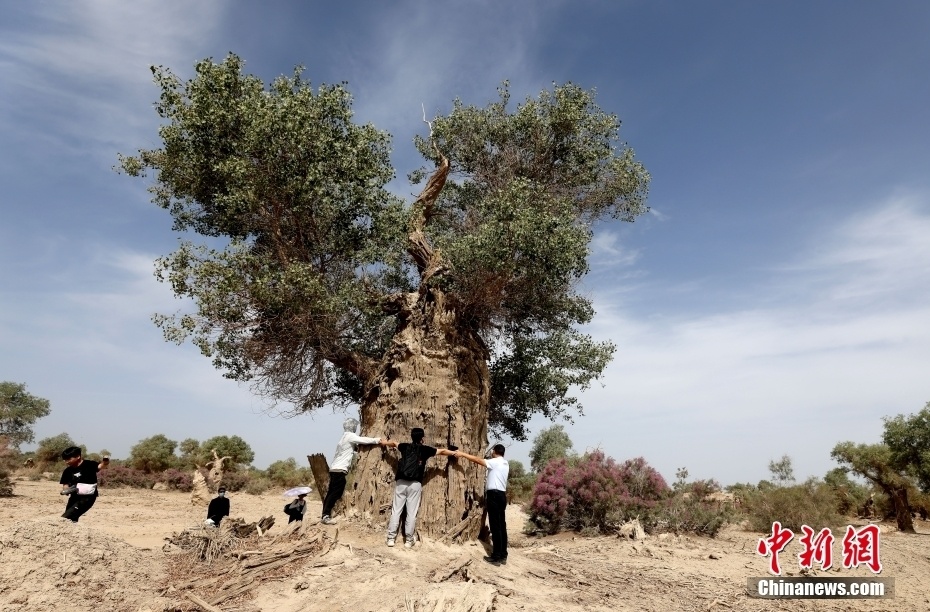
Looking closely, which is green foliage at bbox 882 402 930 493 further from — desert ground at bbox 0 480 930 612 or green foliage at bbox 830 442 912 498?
desert ground at bbox 0 480 930 612

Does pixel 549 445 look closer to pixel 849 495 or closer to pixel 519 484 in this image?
pixel 519 484

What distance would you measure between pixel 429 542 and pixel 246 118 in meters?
9.09

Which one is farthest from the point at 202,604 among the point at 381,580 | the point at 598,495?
the point at 598,495

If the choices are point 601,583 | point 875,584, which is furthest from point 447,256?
point 875,584

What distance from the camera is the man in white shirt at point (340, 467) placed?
1005 centimetres

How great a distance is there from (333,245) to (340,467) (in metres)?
4.85

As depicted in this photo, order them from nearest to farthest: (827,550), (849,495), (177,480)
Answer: (827,550)
(849,495)
(177,480)

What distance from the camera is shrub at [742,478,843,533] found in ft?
61.1

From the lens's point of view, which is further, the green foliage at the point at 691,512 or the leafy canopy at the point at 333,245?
the green foliage at the point at 691,512

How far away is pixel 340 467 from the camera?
10148mm

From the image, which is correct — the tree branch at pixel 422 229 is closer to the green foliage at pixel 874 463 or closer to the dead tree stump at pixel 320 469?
the dead tree stump at pixel 320 469

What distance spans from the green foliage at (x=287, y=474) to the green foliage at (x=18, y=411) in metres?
18.8

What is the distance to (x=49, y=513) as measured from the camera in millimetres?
16859

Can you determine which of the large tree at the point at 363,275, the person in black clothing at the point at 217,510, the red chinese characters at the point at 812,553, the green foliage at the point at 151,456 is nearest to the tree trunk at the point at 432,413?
the large tree at the point at 363,275
